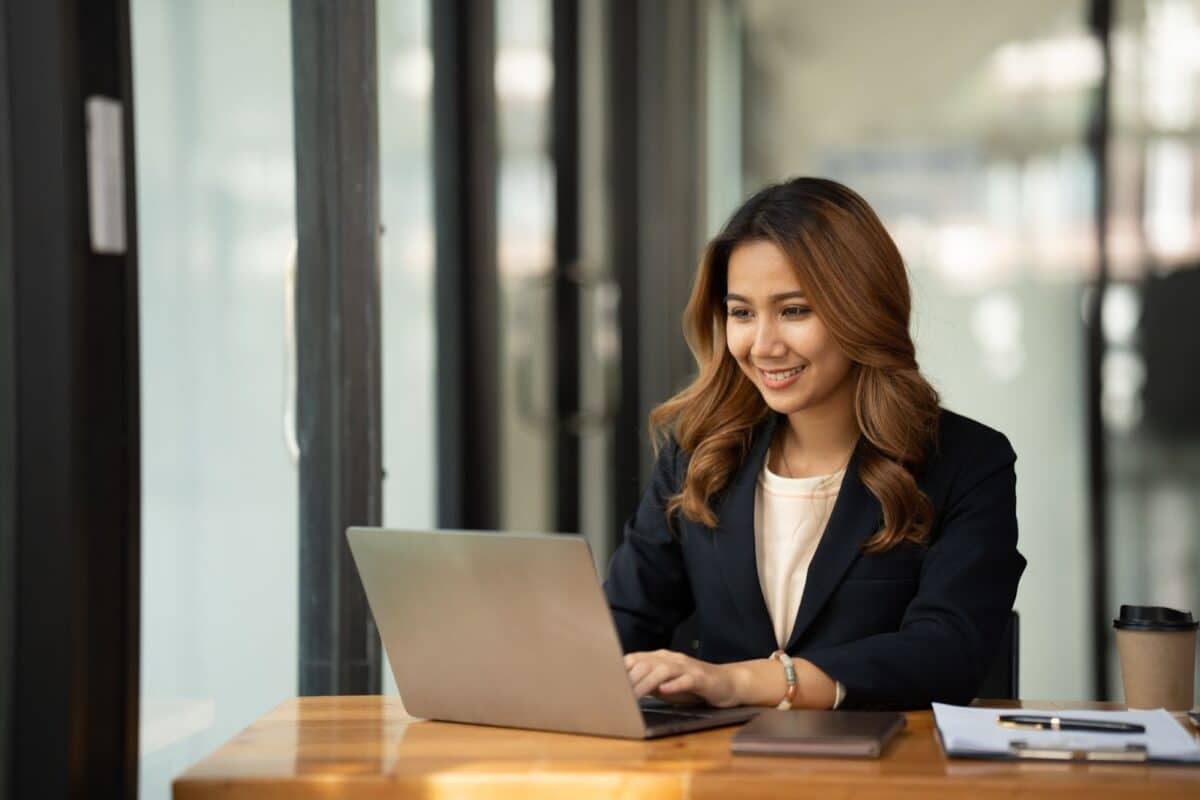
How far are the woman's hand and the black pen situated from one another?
34cm

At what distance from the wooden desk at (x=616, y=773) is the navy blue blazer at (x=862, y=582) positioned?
31 centimetres

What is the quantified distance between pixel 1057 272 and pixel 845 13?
3.62 feet

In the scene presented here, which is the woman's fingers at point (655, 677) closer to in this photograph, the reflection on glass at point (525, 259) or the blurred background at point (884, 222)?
the blurred background at point (884, 222)

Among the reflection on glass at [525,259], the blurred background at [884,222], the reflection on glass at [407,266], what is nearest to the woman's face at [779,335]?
the reflection on glass at [407,266]

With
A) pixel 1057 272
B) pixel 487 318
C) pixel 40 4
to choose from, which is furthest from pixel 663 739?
pixel 1057 272

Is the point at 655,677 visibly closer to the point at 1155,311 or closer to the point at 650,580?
the point at 650,580

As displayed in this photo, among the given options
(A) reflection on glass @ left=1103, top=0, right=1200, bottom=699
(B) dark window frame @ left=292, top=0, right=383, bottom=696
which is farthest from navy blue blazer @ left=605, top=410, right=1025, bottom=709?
(A) reflection on glass @ left=1103, top=0, right=1200, bottom=699

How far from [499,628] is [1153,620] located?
0.86 metres

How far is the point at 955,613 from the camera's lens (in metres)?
2.17

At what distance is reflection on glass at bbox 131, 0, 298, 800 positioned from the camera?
232cm

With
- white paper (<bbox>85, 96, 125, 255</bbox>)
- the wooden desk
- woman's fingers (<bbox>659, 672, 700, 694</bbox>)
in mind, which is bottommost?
the wooden desk

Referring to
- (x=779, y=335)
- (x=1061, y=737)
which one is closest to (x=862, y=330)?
(x=779, y=335)

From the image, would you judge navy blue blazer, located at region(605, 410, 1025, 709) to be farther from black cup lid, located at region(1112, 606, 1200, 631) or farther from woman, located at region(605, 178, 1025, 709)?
black cup lid, located at region(1112, 606, 1200, 631)

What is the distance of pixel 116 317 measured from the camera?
2004mm
